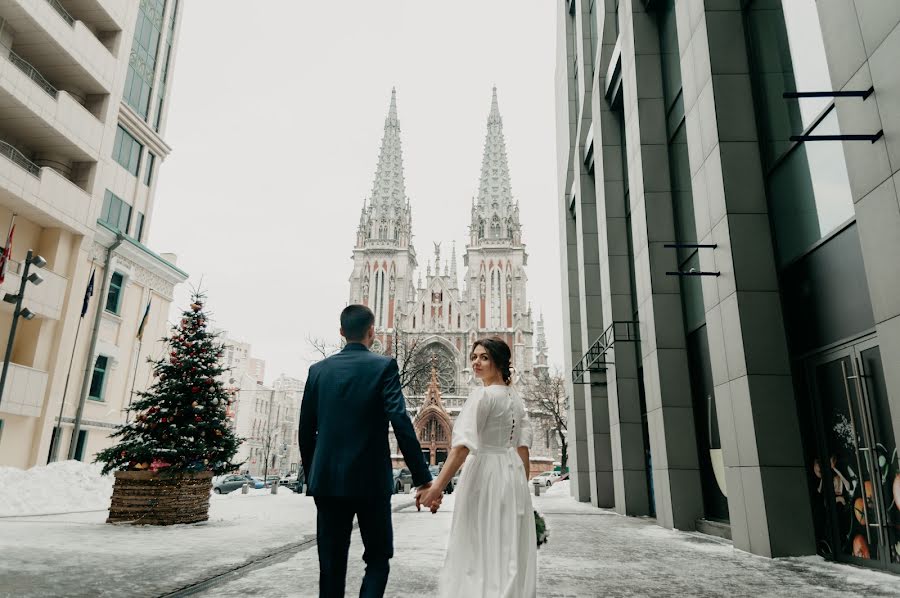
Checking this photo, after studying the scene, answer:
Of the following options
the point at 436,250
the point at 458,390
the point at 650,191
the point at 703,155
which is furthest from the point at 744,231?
the point at 436,250

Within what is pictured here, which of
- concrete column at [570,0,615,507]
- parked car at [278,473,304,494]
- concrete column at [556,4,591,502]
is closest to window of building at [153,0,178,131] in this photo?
parked car at [278,473,304,494]

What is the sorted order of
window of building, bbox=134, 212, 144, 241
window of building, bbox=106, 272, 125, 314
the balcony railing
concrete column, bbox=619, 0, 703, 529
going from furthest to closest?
window of building, bbox=134, 212, 144, 241
window of building, bbox=106, 272, 125, 314
the balcony railing
concrete column, bbox=619, 0, 703, 529

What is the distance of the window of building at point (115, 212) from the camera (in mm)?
24566

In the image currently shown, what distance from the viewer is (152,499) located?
1049cm

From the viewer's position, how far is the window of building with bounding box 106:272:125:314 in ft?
79.7

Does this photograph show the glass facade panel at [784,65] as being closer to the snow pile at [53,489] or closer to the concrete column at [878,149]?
the concrete column at [878,149]

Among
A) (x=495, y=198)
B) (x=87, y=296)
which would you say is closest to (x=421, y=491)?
(x=87, y=296)

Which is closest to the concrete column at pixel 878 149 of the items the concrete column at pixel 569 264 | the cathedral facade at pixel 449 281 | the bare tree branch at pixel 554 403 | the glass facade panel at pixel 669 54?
the glass facade panel at pixel 669 54

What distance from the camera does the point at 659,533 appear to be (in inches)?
397

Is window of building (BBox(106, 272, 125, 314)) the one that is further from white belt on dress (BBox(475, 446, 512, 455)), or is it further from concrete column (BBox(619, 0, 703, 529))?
white belt on dress (BBox(475, 446, 512, 455))

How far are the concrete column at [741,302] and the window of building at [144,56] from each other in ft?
85.0

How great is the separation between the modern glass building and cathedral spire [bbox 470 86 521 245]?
74.2 metres

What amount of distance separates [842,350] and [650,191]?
6248mm

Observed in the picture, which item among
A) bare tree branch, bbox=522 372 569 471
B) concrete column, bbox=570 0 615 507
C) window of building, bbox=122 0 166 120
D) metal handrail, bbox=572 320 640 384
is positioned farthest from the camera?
bare tree branch, bbox=522 372 569 471
